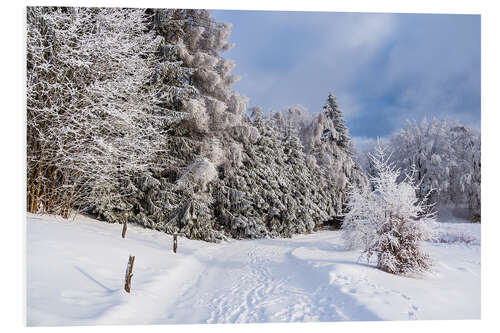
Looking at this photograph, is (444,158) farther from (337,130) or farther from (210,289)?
(337,130)

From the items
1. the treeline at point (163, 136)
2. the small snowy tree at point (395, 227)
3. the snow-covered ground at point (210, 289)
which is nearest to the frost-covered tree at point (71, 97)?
the treeline at point (163, 136)

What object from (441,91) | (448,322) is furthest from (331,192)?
(448,322)

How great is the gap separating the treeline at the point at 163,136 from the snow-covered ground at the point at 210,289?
149cm

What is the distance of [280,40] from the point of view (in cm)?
496

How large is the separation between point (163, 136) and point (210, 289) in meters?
4.60

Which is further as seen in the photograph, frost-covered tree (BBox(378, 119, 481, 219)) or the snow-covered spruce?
the snow-covered spruce

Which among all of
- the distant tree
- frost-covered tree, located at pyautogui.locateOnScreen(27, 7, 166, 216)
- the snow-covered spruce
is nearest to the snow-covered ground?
frost-covered tree, located at pyautogui.locateOnScreen(27, 7, 166, 216)

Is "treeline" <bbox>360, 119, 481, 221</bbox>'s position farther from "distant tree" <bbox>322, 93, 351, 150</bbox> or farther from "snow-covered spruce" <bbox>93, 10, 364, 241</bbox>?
"distant tree" <bbox>322, 93, 351, 150</bbox>

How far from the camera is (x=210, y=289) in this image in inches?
170

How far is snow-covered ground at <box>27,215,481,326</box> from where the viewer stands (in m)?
3.21

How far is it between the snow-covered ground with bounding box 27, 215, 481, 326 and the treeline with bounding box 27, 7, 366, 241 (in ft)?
4.88

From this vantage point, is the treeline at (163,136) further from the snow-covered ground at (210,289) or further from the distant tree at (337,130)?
the snow-covered ground at (210,289)

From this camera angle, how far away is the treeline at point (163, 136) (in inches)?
192

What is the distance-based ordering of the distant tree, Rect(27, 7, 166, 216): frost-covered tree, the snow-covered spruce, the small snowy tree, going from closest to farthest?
1. Rect(27, 7, 166, 216): frost-covered tree
2. the small snowy tree
3. the snow-covered spruce
4. the distant tree
